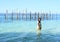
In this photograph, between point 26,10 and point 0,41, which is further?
point 26,10

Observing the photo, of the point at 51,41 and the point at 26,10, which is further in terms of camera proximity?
the point at 26,10

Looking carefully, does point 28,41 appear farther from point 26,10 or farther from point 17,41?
point 26,10

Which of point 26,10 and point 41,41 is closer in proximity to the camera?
point 41,41

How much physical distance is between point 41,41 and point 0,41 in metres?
4.50

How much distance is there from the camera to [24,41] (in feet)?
62.6

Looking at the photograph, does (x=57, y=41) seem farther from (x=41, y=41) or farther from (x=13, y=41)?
(x=13, y=41)

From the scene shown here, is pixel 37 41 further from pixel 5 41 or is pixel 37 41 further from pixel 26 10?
pixel 26 10

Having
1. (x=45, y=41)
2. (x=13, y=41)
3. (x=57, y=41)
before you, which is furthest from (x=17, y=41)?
(x=57, y=41)

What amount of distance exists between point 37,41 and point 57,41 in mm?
2281

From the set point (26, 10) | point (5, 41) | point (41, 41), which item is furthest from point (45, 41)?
point (26, 10)

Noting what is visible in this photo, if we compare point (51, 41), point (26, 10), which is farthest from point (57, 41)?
point (26, 10)

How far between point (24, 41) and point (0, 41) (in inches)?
104

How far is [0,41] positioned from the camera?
1870cm

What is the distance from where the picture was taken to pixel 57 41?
63.5 feet
